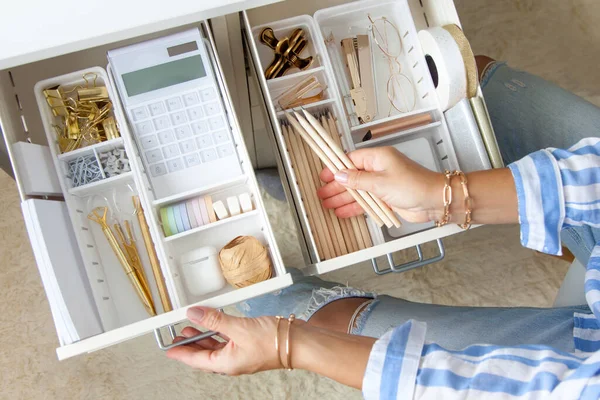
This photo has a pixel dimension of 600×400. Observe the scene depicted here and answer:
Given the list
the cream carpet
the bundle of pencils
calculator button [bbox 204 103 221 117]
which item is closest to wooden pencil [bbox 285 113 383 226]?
the bundle of pencils

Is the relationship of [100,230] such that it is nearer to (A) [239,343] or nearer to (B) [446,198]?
(A) [239,343]

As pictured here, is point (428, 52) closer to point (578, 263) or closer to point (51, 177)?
point (578, 263)

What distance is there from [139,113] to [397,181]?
35cm

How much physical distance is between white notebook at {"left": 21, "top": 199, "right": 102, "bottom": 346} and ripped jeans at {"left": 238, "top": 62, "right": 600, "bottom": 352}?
325 millimetres

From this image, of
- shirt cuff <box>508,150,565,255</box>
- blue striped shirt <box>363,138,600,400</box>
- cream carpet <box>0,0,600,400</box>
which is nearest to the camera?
blue striped shirt <box>363,138,600,400</box>

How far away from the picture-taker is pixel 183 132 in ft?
2.26

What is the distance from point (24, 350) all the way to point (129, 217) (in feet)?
1.94

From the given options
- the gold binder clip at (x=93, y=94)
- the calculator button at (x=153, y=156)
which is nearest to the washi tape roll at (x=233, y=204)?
the calculator button at (x=153, y=156)

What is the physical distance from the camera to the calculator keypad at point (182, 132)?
26.8 inches

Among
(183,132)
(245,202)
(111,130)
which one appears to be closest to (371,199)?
(245,202)

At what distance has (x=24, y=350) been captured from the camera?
1107 millimetres

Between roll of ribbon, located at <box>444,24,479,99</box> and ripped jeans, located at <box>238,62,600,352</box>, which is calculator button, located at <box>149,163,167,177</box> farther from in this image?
roll of ribbon, located at <box>444,24,479,99</box>

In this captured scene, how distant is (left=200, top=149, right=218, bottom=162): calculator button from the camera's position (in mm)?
693

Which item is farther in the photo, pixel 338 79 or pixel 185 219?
pixel 338 79
